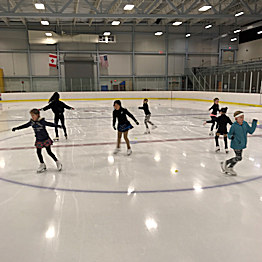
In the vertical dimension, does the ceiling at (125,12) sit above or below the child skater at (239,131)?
above

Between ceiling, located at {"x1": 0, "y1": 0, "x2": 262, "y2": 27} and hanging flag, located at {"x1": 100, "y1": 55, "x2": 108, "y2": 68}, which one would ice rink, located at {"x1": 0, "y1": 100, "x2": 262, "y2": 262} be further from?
hanging flag, located at {"x1": 100, "y1": 55, "x2": 108, "y2": 68}

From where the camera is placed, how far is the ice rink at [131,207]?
2.26 meters

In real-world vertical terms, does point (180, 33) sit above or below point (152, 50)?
above

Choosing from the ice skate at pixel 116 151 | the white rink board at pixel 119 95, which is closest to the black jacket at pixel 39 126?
the ice skate at pixel 116 151

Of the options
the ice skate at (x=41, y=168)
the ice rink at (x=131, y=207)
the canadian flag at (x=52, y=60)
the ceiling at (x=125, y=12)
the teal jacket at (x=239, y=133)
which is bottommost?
the ice rink at (x=131, y=207)

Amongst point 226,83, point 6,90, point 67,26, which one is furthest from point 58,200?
point 67,26

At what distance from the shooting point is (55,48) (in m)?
22.9

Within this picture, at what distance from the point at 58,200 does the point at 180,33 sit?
988 inches

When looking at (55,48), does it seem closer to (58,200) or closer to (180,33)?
(180,33)

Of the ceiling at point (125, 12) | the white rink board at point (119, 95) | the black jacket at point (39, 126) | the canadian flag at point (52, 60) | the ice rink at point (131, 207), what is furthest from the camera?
the canadian flag at point (52, 60)

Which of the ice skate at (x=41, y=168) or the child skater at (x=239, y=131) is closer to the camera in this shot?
the child skater at (x=239, y=131)

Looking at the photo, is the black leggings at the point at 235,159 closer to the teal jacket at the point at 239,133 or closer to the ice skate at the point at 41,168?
the teal jacket at the point at 239,133

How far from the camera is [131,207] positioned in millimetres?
3051

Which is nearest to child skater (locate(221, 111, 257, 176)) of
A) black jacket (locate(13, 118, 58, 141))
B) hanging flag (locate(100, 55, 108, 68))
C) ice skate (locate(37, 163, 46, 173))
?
black jacket (locate(13, 118, 58, 141))
